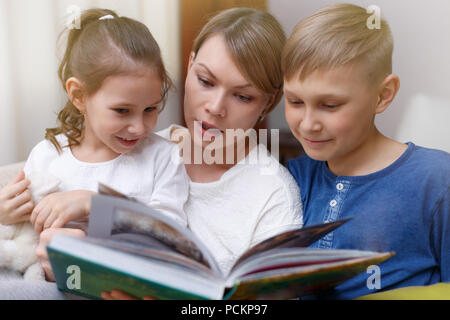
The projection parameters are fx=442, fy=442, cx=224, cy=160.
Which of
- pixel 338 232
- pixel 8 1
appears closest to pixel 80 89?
pixel 8 1

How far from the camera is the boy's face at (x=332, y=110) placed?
880mm

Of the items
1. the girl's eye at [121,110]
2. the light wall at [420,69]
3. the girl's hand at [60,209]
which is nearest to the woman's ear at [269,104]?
the light wall at [420,69]

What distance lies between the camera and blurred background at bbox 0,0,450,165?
1020mm

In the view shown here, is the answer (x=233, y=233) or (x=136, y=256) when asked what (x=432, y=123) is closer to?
(x=233, y=233)

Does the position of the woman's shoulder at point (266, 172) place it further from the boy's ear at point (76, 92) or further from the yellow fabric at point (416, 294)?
the boy's ear at point (76, 92)

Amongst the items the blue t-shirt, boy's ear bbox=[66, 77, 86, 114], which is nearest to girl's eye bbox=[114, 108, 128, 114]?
boy's ear bbox=[66, 77, 86, 114]

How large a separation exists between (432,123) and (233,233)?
541 mm

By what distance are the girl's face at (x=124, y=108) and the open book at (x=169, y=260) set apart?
0.97ft

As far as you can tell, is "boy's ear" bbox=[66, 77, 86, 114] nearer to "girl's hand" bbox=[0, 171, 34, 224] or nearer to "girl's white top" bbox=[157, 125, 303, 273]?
"girl's hand" bbox=[0, 171, 34, 224]

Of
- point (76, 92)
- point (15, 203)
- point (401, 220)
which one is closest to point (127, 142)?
point (76, 92)

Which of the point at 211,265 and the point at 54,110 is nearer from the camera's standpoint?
the point at 211,265

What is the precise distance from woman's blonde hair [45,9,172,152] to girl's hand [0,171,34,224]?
0.85 feet

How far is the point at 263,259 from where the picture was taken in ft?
2.28

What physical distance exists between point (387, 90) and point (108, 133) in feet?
1.99
